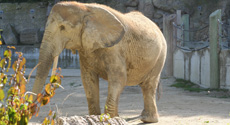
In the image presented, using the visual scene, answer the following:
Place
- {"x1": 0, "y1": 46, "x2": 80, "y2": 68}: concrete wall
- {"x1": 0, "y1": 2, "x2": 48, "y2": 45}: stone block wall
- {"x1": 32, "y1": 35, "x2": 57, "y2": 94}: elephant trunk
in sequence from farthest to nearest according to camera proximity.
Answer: {"x1": 0, "y1": 2, "x2": 48, "y2": 45}: stone block wall, {"x1": 0, "y1": 46, "x2": 80, "y2": 68}: concrete wall, {"x1": 32, "y1": 35, "x2": 57, "y2": 94}: elephant trunk

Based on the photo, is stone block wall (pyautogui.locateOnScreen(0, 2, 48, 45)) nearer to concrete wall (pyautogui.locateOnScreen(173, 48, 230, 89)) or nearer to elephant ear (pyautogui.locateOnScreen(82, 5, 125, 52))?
concrete wall (pyautogui.locateOnScreen(173, 48, 230, 89))

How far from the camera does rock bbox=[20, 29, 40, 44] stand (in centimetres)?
2231

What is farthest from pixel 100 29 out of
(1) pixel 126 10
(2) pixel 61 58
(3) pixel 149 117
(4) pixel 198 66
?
(1) pixel 126 10

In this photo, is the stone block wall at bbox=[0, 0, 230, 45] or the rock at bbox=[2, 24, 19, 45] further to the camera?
→ the rock at bbox=[2, 24, 19, 45]

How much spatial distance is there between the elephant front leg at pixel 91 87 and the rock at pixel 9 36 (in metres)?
18.5

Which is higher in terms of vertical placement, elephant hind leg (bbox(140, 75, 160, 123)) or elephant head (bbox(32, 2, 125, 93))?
elephant head (bbox(32, 2, 125, 93))

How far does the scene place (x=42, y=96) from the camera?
2164 millimetres

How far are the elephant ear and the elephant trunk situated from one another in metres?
0.46

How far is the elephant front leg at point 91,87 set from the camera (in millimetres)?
5082

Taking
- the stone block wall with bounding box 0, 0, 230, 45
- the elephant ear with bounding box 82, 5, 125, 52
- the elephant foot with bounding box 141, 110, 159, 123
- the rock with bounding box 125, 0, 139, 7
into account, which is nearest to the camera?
the elephant ear with bounding box 82, 5, 125, 52

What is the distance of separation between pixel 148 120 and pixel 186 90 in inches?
218

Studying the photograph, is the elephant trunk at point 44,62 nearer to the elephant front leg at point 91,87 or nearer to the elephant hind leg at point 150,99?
the elephant front leg at point 91,87

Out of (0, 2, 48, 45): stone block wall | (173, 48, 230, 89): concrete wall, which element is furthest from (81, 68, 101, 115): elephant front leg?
(0, 2, 48, 45): stone block wall

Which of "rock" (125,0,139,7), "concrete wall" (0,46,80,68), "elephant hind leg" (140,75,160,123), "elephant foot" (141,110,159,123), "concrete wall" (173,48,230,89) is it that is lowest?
"concrete wall" (0,46,80,68)
